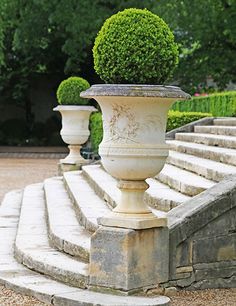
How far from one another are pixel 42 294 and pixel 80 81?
355 inches

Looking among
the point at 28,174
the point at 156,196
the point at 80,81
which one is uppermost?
the point at 80,81

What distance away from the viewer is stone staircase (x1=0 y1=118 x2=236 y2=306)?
5867 millimetres

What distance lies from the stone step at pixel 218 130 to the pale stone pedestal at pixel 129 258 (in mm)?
4979

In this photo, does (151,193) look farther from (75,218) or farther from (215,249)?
(215,249)

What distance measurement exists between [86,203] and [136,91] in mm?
2882

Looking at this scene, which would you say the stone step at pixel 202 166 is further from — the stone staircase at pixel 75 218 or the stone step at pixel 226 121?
the stone step at pixel 226 121

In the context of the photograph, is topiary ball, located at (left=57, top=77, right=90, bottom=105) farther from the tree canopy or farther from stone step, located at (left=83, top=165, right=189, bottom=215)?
the tree canopy

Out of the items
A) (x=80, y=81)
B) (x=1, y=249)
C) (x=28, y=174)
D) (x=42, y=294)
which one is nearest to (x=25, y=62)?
(x=28, y=174)

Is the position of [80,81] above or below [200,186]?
above

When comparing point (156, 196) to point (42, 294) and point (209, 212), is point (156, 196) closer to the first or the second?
point (209, 212)

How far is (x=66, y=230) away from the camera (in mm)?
7148

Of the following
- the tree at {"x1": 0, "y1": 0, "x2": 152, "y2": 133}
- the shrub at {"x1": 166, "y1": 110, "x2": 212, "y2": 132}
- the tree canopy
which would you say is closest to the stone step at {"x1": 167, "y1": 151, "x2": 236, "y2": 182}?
the shrub at {"x1": 166, "y1": 110, "x2": 212, "y2": 132}

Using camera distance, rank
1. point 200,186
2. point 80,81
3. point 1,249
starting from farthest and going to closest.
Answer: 1. point 80,81
2. point 1,249
3. point 200,186

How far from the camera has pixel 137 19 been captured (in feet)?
19.4
